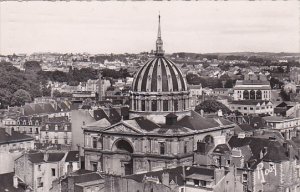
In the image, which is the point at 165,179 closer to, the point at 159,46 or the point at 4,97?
the point at 159,46

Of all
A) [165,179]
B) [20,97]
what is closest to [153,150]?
[165,179]

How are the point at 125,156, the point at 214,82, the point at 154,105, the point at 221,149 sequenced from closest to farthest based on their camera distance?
the point at 221,149, the point at 125,156, the point at 154,105, the point at 214,82

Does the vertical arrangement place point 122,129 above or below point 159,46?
below

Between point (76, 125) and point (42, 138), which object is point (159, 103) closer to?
point (76, 125)

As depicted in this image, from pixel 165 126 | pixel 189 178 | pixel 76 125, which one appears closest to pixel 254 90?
pixel 76 125

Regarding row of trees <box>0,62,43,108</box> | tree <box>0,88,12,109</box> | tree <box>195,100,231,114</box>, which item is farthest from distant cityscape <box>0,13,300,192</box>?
row of trees <box>0,62,43,108</box>

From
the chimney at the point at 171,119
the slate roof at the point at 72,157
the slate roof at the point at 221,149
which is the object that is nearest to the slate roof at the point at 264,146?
the slate roof at the point at 221,149

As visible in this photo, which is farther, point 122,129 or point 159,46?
point 159,46
